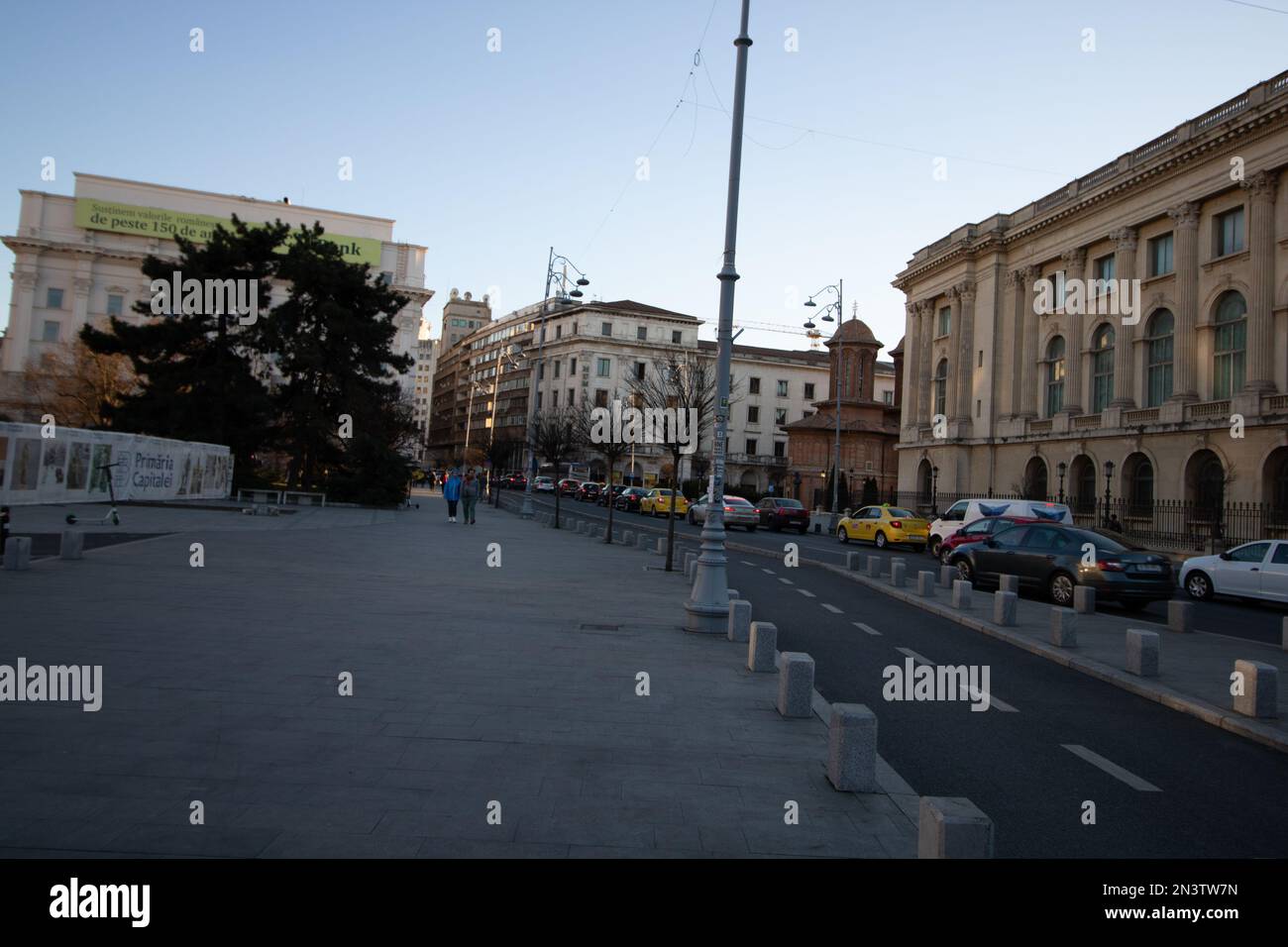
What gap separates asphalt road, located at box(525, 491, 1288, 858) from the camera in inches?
194

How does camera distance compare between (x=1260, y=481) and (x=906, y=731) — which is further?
(x=1260, y=481)

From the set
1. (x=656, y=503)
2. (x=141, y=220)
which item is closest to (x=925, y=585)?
(x=656, y=503)

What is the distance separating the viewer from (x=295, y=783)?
16.1 feet

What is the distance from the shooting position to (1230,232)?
36.8 meters

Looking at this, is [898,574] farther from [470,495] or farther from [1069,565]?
[470,495]

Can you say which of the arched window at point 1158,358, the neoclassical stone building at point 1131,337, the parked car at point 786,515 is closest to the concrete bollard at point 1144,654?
the neoclassical stone building at point 1131,337

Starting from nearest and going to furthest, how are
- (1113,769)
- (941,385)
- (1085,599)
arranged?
(1113,769) < (1085,599) < (941,385)

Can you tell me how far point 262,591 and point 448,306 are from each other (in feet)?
496

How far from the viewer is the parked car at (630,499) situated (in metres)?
56.2

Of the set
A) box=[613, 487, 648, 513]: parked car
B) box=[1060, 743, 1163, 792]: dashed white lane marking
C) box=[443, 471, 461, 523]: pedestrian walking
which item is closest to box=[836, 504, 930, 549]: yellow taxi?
box=[443, 471, 461, 523]: pedestrian walking

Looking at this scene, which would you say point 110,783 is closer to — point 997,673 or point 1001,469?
point 997,673

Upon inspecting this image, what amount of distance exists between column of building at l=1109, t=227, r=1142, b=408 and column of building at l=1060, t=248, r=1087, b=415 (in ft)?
8.21

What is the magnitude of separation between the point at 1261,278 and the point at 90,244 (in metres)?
94.2
